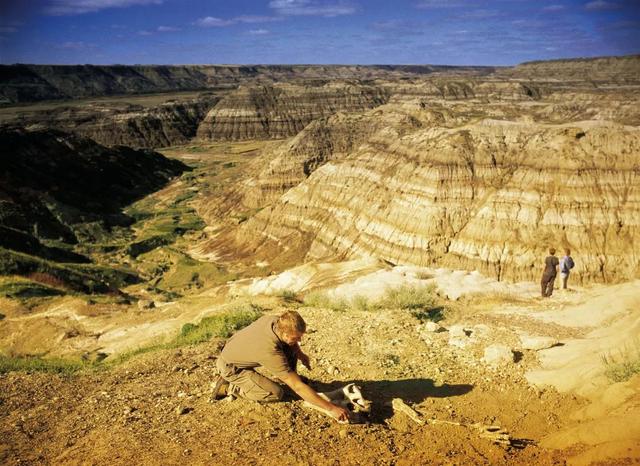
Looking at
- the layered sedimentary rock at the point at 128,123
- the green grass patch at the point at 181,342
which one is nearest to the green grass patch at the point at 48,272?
the green grass patch at the point at 181,342

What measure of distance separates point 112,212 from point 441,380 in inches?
2560

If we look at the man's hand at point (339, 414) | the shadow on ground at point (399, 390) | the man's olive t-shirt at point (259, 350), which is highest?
the man's olive t-shirt at point (259, 350)

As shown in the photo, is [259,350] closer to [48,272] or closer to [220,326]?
[220,326]

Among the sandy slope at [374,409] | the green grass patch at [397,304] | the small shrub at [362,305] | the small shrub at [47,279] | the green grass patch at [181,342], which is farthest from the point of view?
the small shrub at [47,279]

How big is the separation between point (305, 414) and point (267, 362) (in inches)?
38.9

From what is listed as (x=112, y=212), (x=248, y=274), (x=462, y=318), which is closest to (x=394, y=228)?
(x=248, y=274)

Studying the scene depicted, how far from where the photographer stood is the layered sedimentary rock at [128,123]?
410ft

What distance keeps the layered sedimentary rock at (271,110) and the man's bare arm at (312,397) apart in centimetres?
12204

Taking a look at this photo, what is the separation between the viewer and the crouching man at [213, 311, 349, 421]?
707 centimetres

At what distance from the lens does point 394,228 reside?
116ft

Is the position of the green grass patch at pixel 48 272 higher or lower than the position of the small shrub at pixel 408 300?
lower

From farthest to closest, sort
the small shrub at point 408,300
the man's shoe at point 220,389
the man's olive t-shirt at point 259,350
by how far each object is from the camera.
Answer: the small shrub at point 408,300
the man's shoe at point 220,389
the man's olive t-shirt at point 259,350

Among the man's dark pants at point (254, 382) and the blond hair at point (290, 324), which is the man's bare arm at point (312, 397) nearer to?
the man's dark pants at point (254, 382)

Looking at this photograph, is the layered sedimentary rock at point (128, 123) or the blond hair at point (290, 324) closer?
the blond hair at point (290, 324)
